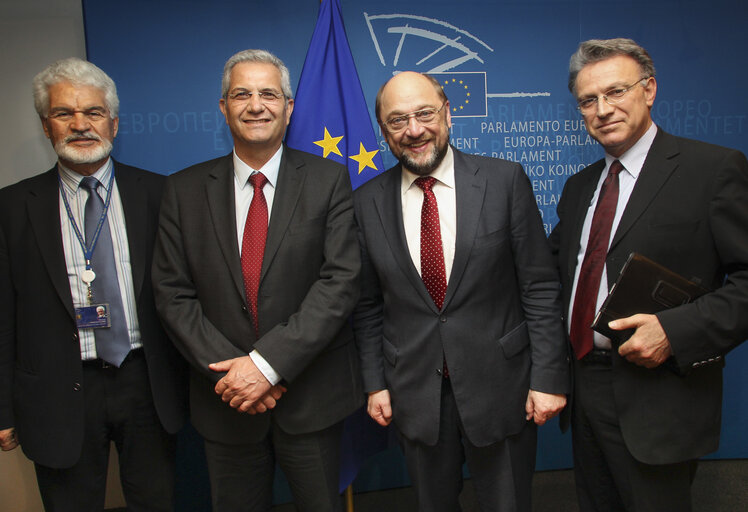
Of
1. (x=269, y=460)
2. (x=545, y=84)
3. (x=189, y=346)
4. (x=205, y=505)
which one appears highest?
(x=545, y=84)

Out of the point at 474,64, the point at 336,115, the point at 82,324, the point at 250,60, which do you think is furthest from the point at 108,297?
the point at 474,64

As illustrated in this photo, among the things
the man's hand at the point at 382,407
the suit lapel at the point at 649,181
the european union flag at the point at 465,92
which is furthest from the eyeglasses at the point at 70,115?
the suit lapel at the point at 649,181

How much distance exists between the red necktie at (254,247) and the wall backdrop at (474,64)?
2.80 ft

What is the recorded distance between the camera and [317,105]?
2395 mm

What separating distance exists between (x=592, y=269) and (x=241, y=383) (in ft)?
4.11

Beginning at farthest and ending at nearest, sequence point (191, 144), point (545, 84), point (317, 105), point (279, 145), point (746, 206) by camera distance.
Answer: point (545, 84), point (191, 144), point (317, 105), point (279, 145), point (746, 206)

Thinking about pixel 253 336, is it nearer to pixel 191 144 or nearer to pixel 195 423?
pixel 195 423

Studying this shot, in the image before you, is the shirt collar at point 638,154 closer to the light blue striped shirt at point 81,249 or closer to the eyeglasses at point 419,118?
the eyeglasses at point 419,118

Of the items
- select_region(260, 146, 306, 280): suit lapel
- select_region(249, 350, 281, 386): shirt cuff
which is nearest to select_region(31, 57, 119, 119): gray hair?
select_region(260, 146, 306, 280): suit lapel

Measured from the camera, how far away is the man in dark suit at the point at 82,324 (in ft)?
5.76

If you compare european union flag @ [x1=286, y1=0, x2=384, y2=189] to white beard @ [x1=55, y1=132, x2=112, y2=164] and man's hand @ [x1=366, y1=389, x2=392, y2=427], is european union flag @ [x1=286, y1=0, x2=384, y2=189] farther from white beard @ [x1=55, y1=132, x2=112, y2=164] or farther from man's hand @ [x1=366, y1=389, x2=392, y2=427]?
man's hand @ [x1=366, y1=389, x2=392, y2=427]

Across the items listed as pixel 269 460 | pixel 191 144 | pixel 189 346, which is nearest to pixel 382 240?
pixel 189 346

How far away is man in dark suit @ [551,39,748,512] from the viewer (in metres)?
1.50

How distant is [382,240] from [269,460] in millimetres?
927
